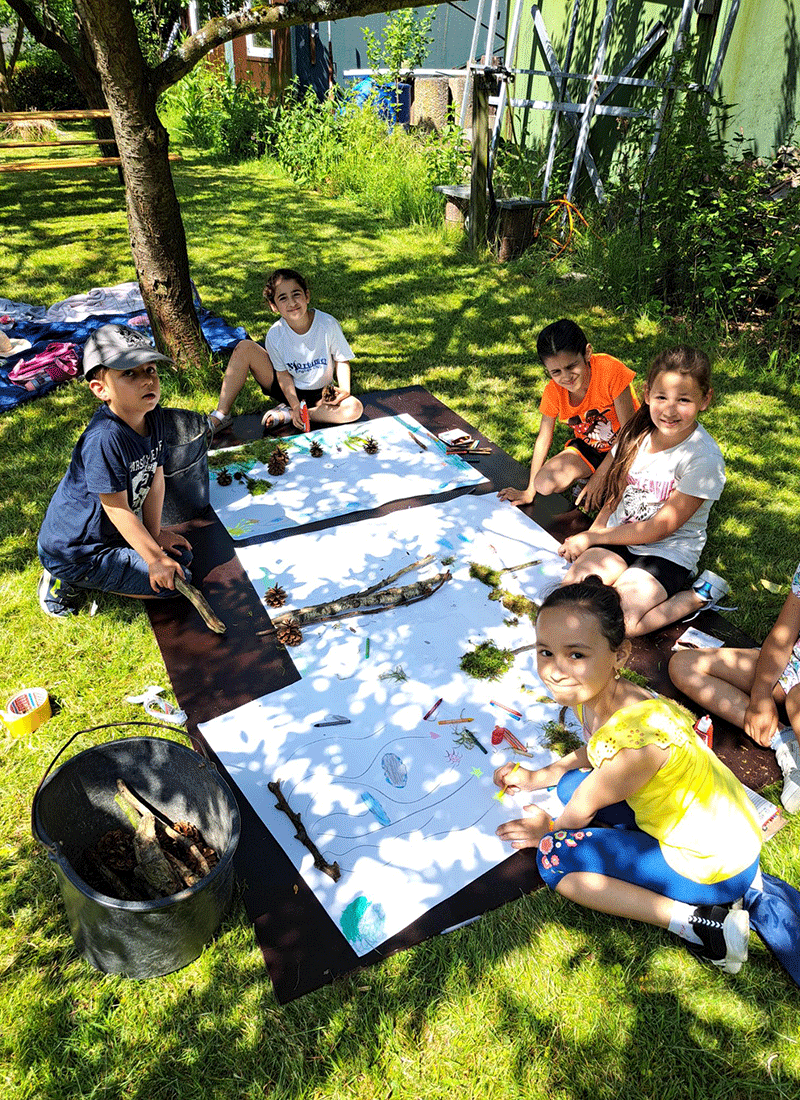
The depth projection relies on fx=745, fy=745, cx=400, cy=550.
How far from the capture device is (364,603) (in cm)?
338

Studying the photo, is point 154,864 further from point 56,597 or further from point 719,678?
point 719,678

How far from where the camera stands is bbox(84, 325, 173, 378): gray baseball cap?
2805 mm

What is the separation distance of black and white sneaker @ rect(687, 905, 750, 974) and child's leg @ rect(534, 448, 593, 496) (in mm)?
2388

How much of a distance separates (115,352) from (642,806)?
2.40 metres

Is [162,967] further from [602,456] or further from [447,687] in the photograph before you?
[602,456]

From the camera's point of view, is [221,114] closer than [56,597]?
No

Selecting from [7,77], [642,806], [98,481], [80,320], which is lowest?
[642,806]

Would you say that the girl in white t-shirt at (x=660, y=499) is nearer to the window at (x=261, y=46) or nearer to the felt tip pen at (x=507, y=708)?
the felt tip pen at (x=507, y=708)

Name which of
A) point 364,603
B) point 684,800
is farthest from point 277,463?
point 684,800

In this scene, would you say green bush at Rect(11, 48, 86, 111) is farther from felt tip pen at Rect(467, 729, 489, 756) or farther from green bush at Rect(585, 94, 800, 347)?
felt tip pen at Rect(467, 729, 489, 756)

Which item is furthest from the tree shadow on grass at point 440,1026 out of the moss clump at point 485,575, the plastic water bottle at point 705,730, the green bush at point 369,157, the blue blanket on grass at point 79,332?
the green bush at point 369,157

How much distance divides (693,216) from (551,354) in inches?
134

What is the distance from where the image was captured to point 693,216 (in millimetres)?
6008

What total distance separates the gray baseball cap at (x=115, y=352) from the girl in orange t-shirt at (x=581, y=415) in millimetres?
1863
